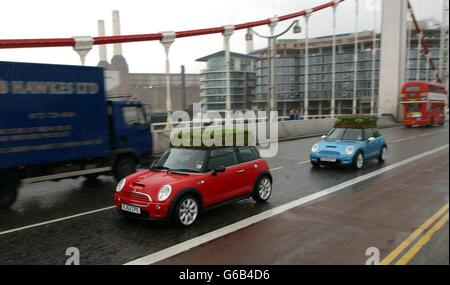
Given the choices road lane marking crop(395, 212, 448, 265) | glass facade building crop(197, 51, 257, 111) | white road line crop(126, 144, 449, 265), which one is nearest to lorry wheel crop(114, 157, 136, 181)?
white road line crop(126, 144, 449, 265)

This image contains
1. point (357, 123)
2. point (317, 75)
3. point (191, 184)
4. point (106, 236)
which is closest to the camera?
point (106, 236)

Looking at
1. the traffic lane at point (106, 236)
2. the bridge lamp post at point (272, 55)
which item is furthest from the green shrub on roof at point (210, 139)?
the bridge lamp post at point (272, 55)

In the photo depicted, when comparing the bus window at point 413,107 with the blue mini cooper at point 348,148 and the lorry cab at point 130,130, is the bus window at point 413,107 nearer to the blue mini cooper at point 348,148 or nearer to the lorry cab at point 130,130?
the blue mini cooper at point 348,148

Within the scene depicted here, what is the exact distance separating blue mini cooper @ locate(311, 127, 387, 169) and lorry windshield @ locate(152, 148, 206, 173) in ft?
21.8

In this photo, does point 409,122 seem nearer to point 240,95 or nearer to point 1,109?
point 240,95

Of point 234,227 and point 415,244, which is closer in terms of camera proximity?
point 415,244

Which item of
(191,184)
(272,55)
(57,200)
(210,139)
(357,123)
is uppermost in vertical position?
(272,55)

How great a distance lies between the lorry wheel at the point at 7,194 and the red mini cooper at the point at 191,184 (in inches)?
115

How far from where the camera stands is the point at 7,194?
847 centimetres

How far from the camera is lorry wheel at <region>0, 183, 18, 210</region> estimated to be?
8.37 meters

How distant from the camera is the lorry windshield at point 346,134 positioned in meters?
13.8

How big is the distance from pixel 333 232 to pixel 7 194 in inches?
284

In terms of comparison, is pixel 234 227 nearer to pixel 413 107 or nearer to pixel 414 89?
pixel 414 89

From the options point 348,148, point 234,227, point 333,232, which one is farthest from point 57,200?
point 348,148
